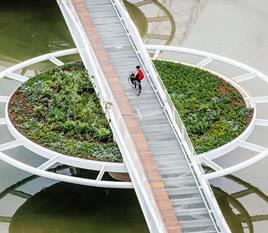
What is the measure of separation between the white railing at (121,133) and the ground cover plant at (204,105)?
2.33m

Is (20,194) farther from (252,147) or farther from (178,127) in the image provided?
(252,147)

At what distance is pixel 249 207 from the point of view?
851 inches

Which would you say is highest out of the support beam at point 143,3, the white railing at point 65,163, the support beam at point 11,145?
the white railing at point 65,163

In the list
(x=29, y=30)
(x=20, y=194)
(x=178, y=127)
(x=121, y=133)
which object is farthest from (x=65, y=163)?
(x=29, y=30)

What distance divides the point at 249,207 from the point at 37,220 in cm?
673

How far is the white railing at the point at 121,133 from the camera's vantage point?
1775cm

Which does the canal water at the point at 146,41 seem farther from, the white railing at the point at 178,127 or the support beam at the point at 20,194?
the white railing at the point at 178,127

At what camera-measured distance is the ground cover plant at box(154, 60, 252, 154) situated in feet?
70.0

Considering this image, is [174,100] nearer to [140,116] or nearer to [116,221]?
[140,116]

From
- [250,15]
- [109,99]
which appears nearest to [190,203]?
[109,99]

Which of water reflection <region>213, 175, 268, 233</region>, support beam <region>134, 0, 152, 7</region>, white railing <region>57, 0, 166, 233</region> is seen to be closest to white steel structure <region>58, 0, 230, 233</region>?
white railing <region>57, 0, 166, 233</region>

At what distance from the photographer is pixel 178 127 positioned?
68.3ft

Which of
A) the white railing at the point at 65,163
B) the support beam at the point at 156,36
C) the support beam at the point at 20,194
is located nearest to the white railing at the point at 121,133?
the white railing at the point at 65,163

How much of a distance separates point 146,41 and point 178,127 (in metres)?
12.1
